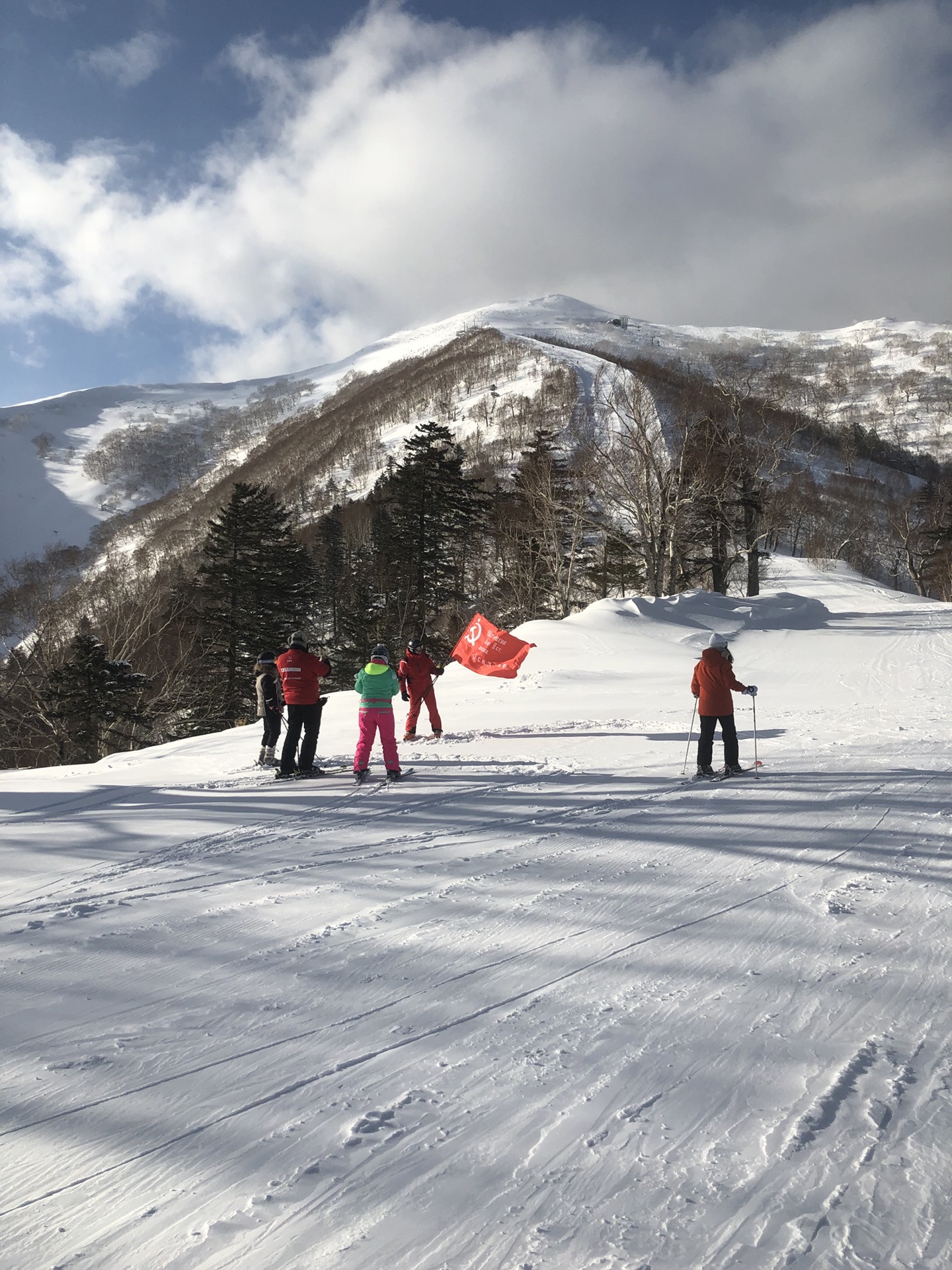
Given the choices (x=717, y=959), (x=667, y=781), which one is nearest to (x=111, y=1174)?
(x=717, y=959)

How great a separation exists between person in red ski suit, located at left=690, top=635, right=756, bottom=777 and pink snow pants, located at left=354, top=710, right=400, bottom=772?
3.57 meters

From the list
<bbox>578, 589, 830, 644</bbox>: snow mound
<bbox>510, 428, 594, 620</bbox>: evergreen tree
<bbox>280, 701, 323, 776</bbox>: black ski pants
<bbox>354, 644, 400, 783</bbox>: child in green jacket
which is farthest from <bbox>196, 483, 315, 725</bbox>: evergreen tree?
<bbox>354, 644, 400, 783</bbox>: child in green jacket

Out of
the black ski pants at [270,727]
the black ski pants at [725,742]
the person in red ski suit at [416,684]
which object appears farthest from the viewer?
the person in red ski suit at [416,684]

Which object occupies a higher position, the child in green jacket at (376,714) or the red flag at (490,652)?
the red flag at (490,652)

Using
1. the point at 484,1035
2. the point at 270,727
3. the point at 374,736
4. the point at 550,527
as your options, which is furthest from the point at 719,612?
the point at 484,1035

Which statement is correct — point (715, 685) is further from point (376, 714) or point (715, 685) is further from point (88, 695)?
point (88, 695)

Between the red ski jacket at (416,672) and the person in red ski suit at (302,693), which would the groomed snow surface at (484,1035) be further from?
the red ski jacket at (416,672)

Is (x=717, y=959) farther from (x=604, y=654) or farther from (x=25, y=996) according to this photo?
(x=604, y=654)

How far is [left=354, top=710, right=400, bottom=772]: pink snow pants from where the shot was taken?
8555mm

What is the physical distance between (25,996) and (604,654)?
15865 mm

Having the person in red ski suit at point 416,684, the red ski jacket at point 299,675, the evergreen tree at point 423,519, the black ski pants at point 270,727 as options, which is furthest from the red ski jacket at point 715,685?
the evergreen tree at point 423,519

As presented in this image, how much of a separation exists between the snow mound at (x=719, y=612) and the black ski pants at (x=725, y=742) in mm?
12846

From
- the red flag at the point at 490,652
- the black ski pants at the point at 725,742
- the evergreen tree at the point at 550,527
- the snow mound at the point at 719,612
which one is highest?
the evergreen tree at the point at 550,527

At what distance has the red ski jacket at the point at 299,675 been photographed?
30.5 feet
